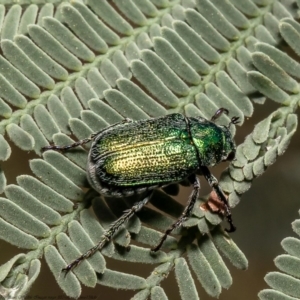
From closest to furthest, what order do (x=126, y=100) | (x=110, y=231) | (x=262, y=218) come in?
(x=110, y=231) < (x=126, y=100) < (x=262, y=218)

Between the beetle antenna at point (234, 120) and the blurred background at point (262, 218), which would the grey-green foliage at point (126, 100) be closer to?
the beetle antenna at point (234, 120)

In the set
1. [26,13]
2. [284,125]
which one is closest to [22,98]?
[26,13]

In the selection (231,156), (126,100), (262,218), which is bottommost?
(262,218)

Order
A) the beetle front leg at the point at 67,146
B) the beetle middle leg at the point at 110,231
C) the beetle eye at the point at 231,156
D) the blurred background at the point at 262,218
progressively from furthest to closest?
1. the blurred background at the point at 262,218
2. the beetle eye at the point at 231,156
3. the beetle front leg at the point at 67,146
4. the beetle middle leg at the point at 110,231

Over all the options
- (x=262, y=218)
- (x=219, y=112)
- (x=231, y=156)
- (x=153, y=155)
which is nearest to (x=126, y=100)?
(x=153, y=155)

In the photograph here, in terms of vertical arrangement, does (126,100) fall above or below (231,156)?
above

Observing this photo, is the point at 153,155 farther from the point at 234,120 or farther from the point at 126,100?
the point at 234,120

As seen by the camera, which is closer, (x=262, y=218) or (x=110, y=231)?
(x=110, y=231)

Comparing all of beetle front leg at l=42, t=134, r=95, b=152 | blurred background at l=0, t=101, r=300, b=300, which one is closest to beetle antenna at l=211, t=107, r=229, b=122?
blurred background at l=0, t=101, r=300, b=300

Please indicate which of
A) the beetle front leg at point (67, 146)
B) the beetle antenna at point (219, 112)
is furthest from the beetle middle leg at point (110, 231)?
the beetle antenna at point (219, 112)
